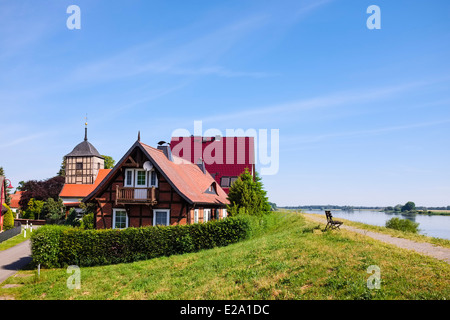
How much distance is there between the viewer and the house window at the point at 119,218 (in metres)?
24.8

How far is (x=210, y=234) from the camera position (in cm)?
2095

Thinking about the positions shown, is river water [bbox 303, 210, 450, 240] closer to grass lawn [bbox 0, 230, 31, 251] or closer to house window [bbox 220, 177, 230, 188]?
house window [bbox 220, 177, 230, 188]

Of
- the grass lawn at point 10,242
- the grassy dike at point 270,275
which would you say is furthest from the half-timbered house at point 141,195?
the grass lawn at point 10,242

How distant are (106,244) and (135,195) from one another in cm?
497

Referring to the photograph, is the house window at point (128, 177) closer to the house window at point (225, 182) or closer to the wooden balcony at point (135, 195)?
the wooden balcony at point (135, 195)

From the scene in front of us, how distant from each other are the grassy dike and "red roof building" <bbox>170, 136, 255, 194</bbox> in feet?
97.4

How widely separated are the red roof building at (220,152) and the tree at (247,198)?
755 inches

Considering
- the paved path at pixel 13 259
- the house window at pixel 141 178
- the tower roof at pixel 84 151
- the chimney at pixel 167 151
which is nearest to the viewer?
the paved path at pixel 13 259

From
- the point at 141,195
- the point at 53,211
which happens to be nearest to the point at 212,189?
the point at 141,195

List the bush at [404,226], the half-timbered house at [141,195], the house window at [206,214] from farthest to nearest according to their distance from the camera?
the bush at [404,226] < the house window at [206,214] < the half-timbered house at [141,195]

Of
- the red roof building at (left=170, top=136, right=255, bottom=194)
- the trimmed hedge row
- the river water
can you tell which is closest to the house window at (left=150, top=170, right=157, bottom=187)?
the trimmed hedge row

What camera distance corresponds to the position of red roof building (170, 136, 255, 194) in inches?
1919

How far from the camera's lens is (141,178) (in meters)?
25.0
